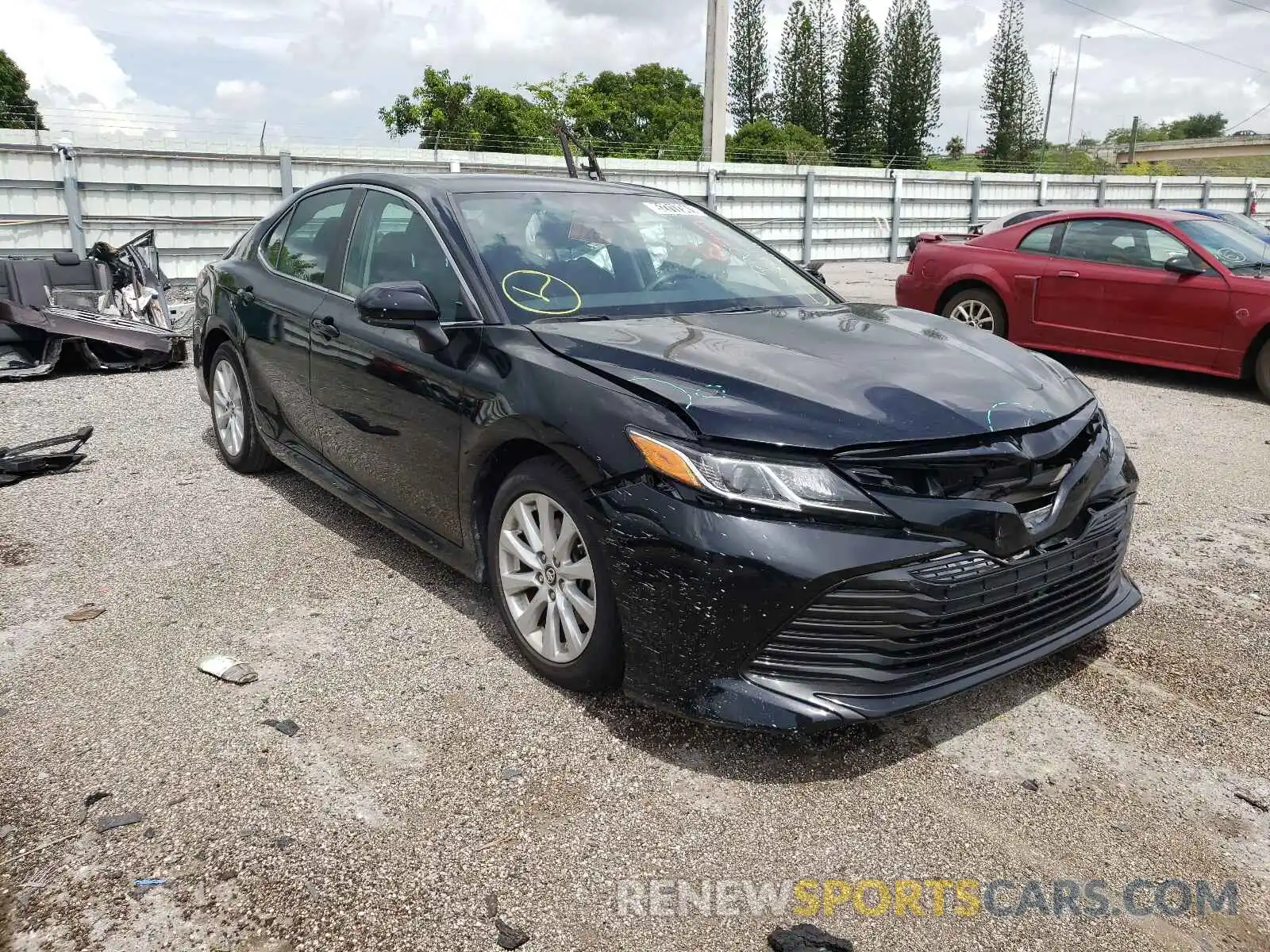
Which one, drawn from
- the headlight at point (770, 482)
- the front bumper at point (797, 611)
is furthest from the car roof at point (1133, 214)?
the headlight at point (770, 482)

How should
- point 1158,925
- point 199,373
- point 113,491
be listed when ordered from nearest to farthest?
point 1158,925
point 113,491
point 199,373

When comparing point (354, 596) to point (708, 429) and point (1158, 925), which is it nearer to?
point (708, 429)

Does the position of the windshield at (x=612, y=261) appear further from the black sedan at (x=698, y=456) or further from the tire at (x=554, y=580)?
the tire at (x=554, y=580)

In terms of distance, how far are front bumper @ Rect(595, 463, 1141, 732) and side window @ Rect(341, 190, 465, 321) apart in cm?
123

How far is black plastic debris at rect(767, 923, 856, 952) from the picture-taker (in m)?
2.11

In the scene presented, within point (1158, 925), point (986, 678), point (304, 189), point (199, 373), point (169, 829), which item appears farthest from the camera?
point (199, 373)

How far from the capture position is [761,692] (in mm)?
2549

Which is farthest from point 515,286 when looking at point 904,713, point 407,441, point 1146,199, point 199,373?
point 1146,199

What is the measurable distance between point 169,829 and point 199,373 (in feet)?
12.2

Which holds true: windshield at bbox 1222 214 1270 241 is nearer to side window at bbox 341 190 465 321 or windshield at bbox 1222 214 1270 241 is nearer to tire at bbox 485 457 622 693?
side window at bbox 341 190 465 321

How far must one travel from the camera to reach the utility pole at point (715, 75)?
21.2m

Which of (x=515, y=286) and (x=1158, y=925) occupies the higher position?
(x=515, y=286)

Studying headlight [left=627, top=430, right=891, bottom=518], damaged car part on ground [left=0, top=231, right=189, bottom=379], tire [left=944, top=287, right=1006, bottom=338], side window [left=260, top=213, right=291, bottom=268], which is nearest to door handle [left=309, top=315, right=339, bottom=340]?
side window [left=260, top=213, right=291, bottom=268]

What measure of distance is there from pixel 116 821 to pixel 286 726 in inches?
21.5
